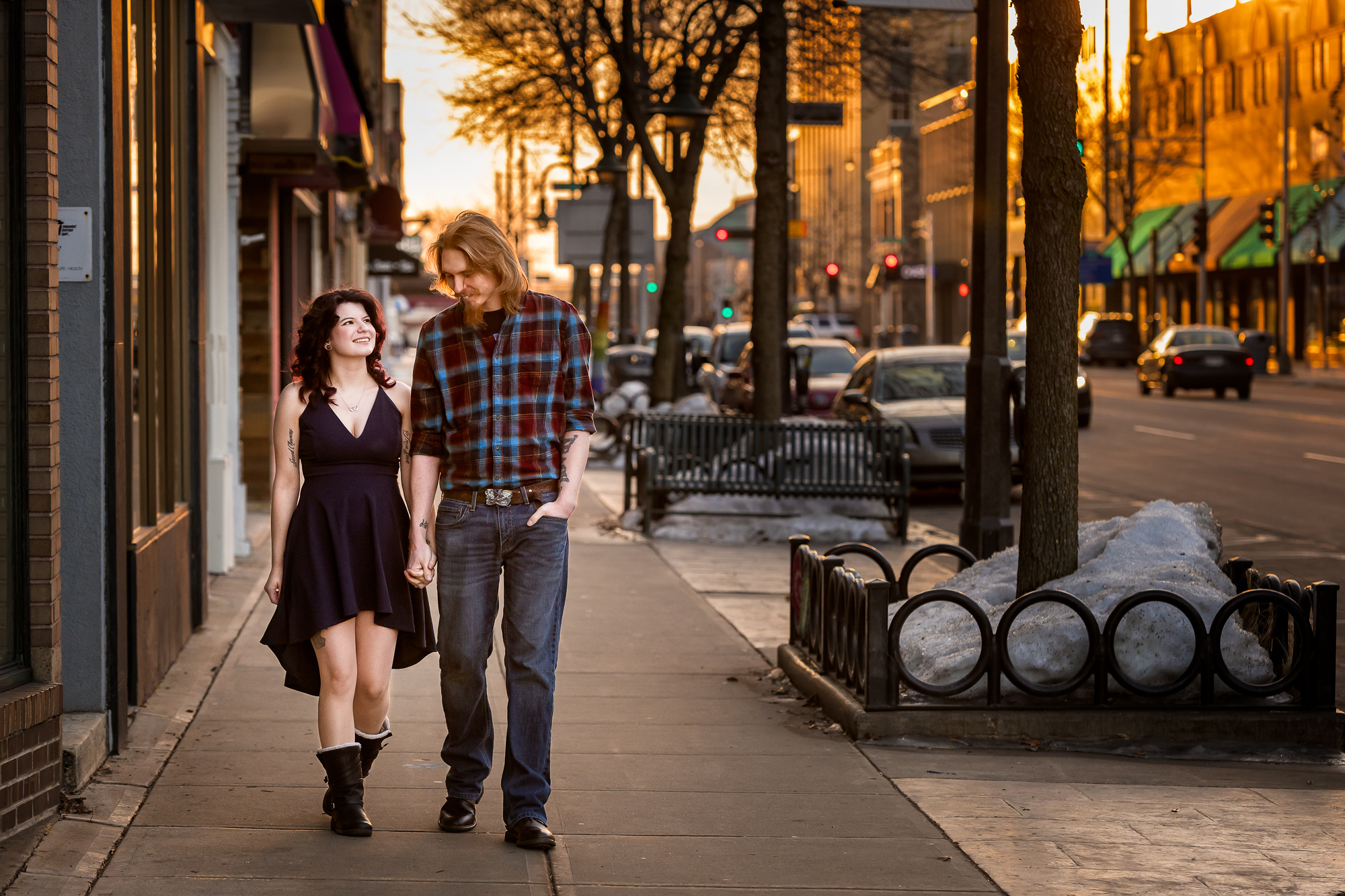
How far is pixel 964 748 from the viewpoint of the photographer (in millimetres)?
6516

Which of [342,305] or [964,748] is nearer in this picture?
[342,305]

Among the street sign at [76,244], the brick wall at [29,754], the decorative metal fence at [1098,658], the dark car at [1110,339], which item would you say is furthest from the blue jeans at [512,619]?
the dark car at [1110,339]

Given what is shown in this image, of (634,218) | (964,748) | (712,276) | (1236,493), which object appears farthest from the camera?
(712,276)

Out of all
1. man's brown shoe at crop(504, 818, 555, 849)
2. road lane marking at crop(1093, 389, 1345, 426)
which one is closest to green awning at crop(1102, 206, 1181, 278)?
road lane marking at crop(1093, 389, 1345, 426)

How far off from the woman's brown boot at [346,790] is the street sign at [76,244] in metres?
1.89

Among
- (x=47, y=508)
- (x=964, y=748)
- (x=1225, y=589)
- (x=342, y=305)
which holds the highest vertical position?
(x=342, y=305)

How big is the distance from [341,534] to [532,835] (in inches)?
41.1

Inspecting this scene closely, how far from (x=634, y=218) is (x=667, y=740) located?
2613 cm

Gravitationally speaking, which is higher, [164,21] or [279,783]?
[164,21]

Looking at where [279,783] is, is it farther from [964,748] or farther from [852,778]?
[964,748]

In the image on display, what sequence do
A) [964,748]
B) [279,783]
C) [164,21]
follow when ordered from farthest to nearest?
[164,21]
[964,748]
[279,783]

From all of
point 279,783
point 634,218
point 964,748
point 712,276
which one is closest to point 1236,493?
point 964,748

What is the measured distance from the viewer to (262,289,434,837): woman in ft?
16.9

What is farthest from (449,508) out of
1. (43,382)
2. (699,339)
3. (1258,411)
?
(699,339)
